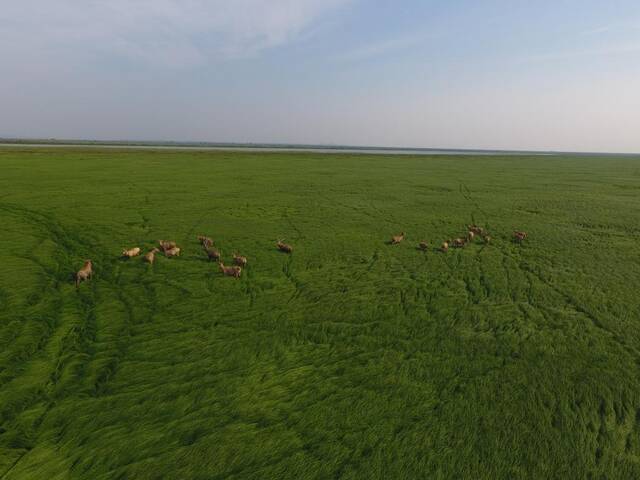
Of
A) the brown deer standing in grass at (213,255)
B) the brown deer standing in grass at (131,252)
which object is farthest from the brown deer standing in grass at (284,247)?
the brown deer standing in grass at (131,252)

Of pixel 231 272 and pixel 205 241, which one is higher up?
pixel 205 241

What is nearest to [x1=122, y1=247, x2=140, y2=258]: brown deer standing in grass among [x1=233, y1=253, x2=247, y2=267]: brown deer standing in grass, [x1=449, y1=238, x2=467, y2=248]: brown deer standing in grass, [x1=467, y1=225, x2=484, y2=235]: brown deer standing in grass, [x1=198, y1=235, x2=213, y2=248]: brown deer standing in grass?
[x1=198, y1=235, x2=213, y2=248]: brown deer standing in grass

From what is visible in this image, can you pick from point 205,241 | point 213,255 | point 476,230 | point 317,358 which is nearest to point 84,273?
point 213,255

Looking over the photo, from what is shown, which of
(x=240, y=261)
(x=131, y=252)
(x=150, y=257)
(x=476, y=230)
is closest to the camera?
(x=150, y=257)

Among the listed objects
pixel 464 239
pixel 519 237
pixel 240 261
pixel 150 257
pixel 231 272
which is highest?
pixel 519 237

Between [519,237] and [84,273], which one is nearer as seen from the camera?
[84,273]

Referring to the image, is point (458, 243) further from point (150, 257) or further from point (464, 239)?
point (150, 257)

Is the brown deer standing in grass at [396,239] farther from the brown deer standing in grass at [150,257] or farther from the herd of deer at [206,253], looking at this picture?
the brown deer standing in grass at [150,257]
